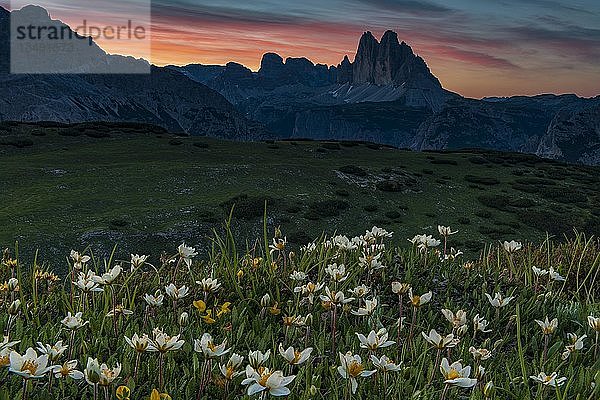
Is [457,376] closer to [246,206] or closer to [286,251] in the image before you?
[286,251]

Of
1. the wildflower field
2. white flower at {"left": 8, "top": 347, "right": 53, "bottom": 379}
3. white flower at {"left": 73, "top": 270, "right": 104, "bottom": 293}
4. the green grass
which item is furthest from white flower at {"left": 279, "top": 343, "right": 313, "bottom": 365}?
white flower at {"left": 73, "top": 270, "right": 104, "bottom": 293}

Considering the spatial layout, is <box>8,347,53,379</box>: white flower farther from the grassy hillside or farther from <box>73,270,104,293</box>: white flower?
the grassy hillside

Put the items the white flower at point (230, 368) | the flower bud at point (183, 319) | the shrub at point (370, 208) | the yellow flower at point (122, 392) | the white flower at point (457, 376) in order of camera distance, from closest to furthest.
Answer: the yellow flower at point (122, 392) → the white flower at point (457, 376) → the white flower at point (230, 368) → the flower bud at point (183, 319) → the shrub at point (370, 208)

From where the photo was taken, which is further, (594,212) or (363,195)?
(594,212)

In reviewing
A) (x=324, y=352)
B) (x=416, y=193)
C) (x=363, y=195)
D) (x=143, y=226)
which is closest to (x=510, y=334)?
(x=324, y=352)

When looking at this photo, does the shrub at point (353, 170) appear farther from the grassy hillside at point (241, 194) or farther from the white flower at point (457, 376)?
the white flower at point (457, 376)

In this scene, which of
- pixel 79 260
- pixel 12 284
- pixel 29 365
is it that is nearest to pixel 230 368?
pixel 29 365

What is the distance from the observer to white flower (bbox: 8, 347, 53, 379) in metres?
2.31

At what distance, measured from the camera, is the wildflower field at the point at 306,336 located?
271cm

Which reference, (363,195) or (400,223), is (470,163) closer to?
(363,195)

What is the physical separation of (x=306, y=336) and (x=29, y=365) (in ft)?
5.58

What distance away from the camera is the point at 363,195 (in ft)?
117

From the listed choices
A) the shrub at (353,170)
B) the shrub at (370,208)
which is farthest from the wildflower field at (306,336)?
the shrub at (353,170)

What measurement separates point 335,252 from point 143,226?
810 inches
